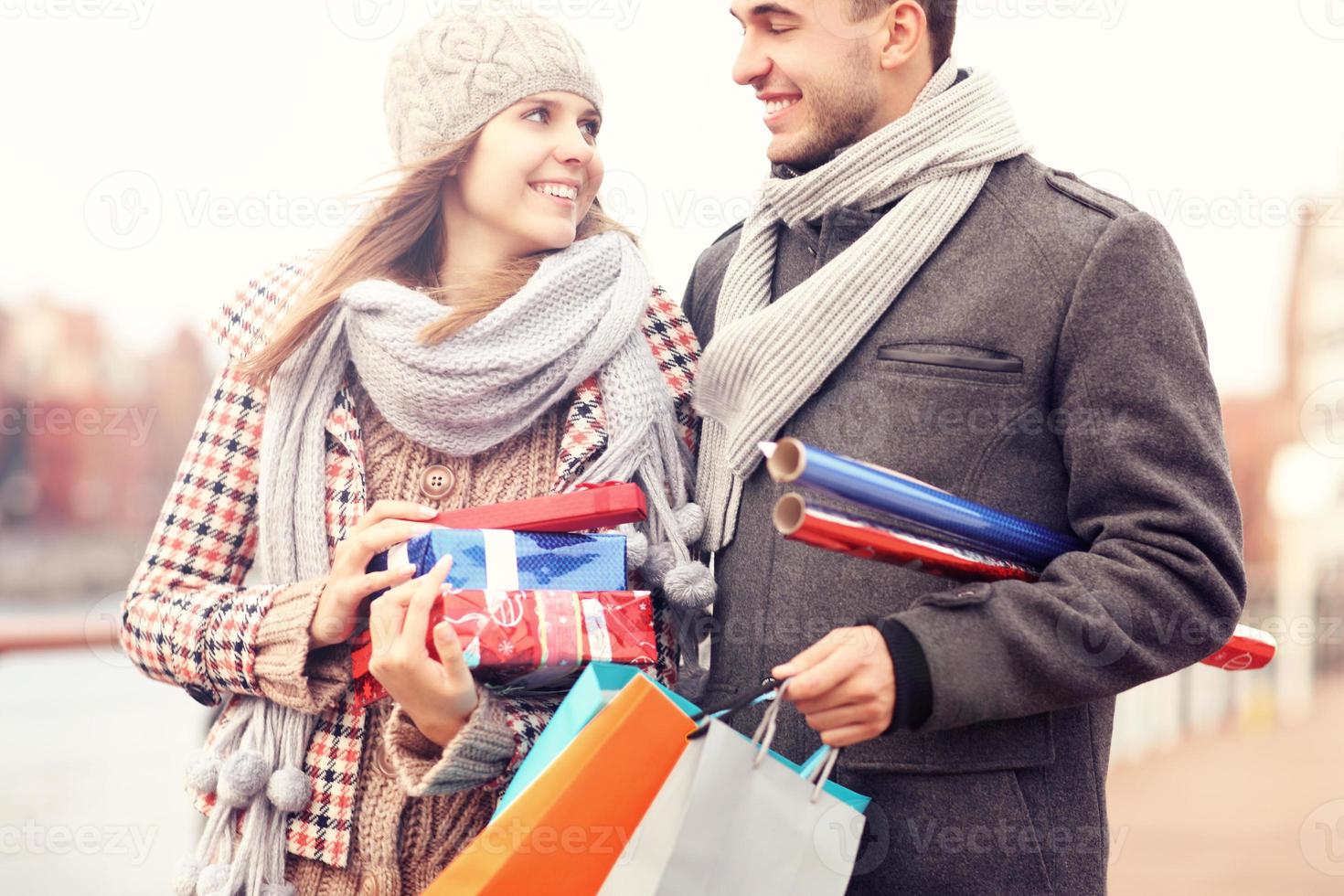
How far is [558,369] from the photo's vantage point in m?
1.52

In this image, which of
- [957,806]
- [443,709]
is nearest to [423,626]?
[443,709]

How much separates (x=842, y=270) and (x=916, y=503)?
0.42m

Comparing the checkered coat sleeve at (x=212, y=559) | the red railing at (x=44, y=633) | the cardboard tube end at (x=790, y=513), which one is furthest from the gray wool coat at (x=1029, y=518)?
the red railing at (x=44, y=633)

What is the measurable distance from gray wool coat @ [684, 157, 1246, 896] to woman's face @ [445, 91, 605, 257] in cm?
41

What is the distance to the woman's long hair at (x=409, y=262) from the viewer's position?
153cm

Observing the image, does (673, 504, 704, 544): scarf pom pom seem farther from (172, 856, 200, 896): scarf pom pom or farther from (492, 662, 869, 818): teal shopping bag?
(172, 856, 200, 896): scarf pom pom

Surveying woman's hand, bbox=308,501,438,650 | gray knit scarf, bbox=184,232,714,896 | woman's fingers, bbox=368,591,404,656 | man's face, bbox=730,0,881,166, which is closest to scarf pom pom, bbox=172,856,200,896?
gray knit scarf, bbox=184,232,714,896

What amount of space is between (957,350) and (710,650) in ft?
1.69

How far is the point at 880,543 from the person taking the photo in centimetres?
109

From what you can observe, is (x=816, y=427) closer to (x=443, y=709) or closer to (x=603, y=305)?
(x=603, y=305)

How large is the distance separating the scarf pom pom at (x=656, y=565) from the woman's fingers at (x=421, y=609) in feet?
0.97

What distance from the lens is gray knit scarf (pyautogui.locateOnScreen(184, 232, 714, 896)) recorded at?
56.9 inches

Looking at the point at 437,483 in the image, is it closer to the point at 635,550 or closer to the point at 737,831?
the point at 635,550

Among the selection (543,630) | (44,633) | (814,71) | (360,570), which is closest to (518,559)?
(543,630)
